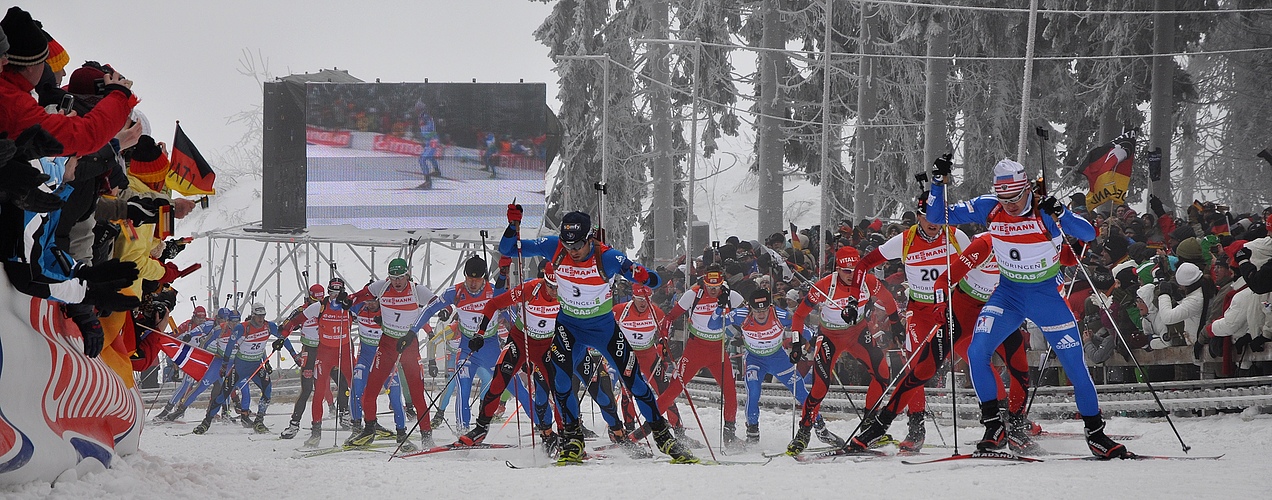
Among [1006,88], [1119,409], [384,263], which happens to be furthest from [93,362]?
[384,263]

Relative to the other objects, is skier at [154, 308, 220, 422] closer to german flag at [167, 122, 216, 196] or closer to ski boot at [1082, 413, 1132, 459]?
german flag at [167, 122, 216, 196]

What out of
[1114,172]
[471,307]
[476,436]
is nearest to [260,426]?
[471,307]

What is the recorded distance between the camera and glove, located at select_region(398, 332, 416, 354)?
13492mm

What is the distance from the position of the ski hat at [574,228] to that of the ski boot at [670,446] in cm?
172

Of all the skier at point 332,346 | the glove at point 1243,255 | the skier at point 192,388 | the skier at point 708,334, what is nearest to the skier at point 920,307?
the skier at point 708,334

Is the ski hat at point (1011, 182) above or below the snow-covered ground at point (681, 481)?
above

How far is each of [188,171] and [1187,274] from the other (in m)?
9.53

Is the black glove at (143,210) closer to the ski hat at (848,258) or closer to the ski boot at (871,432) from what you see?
the ski boot at (871,432)

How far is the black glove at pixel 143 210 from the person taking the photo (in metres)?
6.52

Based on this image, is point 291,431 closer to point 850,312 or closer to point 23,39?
point 850,312

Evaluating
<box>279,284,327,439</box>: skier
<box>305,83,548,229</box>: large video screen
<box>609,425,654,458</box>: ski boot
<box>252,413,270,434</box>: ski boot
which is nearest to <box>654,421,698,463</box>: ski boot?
<box>609,425,654,458</box>: ski boot

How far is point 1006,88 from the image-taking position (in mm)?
30125

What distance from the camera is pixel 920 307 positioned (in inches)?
409

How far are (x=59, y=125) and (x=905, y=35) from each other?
25.9 m
